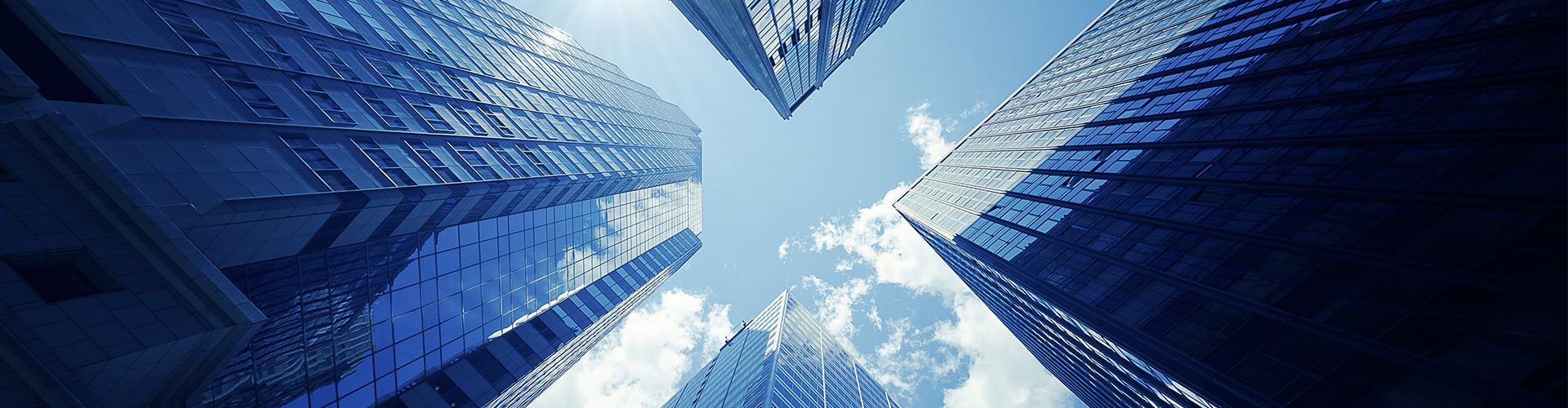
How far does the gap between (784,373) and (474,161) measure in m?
40.0

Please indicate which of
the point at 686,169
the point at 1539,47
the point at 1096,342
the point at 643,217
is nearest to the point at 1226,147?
the point at 1539,47

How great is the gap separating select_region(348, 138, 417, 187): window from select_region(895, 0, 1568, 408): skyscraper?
3673 centimetres

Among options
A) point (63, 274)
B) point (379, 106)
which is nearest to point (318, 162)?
point (379, 106)

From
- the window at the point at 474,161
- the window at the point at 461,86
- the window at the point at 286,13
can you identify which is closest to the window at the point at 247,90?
the window at the point at 286,13

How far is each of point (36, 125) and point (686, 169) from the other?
231ft

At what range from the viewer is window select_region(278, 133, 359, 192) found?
17.9 m

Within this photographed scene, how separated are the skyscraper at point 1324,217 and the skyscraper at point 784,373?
2635cm

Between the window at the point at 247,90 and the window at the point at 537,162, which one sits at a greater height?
the window at the point at 247,90

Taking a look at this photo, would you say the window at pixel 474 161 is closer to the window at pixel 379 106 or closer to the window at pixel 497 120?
the window at pixel 379 106

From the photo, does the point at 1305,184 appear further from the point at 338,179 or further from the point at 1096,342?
the point at 338,179

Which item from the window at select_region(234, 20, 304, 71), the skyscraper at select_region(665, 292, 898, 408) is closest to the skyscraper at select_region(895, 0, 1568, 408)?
the skyscraper at select_region(665, 292, 898, 408)

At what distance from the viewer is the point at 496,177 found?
27141mm

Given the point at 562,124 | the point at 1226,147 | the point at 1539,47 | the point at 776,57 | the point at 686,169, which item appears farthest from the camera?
the point at 686,169

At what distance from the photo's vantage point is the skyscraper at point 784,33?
3838 centimetres
